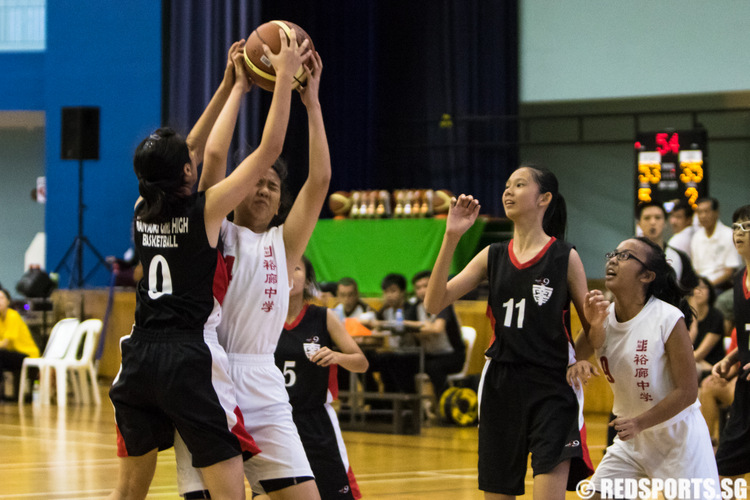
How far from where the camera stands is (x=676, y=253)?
722 centimetres

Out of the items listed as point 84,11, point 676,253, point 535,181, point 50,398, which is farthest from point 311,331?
point 84,11

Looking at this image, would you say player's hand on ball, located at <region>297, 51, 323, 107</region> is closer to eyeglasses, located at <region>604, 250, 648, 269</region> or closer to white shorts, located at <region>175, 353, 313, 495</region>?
white shorts, located at <region>175, 353, 313, 495</region>

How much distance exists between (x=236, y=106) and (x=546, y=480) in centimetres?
164

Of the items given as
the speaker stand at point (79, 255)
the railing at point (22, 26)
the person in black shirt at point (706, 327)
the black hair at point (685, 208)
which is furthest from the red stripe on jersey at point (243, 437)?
the railing at point (22, 26)

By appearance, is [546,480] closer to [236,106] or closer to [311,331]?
[311,331]

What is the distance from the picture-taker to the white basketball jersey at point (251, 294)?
336 centimetres

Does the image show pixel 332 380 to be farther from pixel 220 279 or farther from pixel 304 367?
pixel 220 279

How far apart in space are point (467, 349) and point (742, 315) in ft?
17.5

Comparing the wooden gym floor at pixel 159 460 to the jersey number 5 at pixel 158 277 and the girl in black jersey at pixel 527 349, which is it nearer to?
the girl in black jersey at pixel 527 349

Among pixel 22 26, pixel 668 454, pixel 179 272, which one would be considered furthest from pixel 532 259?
pixel 22 26

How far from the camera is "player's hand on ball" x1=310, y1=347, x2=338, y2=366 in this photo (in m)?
4.20

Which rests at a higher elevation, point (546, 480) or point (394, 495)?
point (546, 480)

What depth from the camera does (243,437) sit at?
3.20m

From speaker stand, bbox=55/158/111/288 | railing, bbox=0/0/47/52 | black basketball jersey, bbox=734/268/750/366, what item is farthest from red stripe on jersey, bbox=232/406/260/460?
railing, bbox=0/0/47/52
